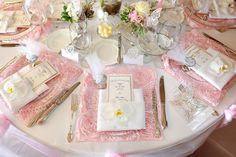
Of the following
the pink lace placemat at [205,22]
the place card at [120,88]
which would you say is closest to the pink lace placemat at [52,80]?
the place card at [120,88]

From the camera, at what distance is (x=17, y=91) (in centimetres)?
113

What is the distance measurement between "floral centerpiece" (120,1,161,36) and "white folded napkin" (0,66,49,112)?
1.43 ft

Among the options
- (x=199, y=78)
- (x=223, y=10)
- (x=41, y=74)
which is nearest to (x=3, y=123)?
(x=41, y=74)

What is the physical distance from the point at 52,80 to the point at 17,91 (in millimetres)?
140

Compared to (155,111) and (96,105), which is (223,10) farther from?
(96,105)

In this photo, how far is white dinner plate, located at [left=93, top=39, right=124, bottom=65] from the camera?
1258 mm

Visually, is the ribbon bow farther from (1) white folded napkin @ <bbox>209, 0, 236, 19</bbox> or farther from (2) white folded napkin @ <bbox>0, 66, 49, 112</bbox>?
(1) white folded napkin @ <bbox>209, 0, 236, 19</bbox>

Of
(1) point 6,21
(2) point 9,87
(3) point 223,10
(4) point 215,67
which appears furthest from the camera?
(3) point 223,10

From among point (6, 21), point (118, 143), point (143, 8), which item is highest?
point (143, 8)

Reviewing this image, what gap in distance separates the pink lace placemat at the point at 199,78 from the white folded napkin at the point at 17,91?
1.66 ft

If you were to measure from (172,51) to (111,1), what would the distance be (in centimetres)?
35

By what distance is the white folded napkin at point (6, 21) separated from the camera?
1.34 metres

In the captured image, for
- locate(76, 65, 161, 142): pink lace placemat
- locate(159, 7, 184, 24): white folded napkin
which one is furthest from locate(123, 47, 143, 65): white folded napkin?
locate(159, 7, 184, 24): white folded napkin

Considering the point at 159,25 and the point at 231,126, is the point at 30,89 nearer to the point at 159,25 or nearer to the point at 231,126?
the point at 159,25
